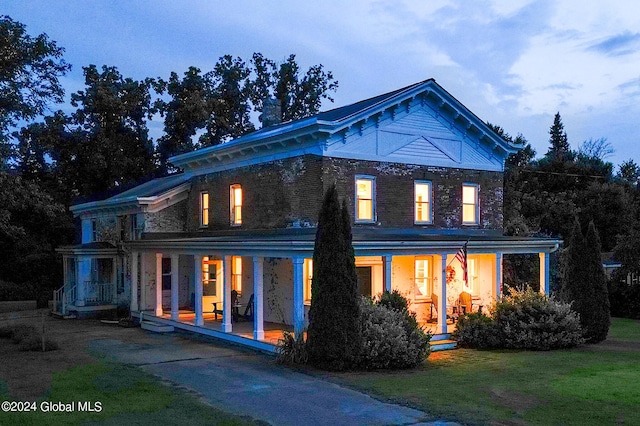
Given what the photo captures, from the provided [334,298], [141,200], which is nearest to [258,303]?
[334,298]

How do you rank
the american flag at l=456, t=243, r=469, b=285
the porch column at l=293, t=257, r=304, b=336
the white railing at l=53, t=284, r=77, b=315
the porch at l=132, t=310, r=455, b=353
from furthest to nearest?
1. the white railing at l=53, t=284, r=77, b=315
2. the american flag at l=456, t=243, r=469, b=285
3. the porch at l=132, t=310, r=455, b=353
4. the porch column at l=293, t=257, r=304, b=336

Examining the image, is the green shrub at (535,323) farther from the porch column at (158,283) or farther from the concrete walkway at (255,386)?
the porch column at (158,283)

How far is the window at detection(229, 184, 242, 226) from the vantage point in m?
24.0

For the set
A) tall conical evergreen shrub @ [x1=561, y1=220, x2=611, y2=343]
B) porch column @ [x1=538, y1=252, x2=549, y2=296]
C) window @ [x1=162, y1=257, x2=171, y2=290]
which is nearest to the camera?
tall conical evergreen shrub @ [x1=561, y1=220, x2=611, y2=343]

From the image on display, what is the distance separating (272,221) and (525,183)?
3393cm

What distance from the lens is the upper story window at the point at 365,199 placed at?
69.1ft

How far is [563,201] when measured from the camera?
4659 centimetres

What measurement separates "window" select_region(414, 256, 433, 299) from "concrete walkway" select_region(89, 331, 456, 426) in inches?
278

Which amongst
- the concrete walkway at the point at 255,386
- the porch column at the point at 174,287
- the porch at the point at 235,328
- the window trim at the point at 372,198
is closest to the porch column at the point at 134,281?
the porch at the point at 235,328

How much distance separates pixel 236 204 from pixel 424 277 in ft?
24.4

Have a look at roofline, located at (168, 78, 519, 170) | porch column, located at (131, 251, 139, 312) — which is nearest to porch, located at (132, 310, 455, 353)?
porch column, located at (131, 251, 139, 312)

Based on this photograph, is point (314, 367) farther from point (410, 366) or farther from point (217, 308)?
point (217, 308)

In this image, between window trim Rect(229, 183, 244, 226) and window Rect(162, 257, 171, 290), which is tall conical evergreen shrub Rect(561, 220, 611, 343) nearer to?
window trim Rect(229, 183, 244, 226)

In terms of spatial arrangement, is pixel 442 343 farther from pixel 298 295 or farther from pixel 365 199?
pixel 365 199
